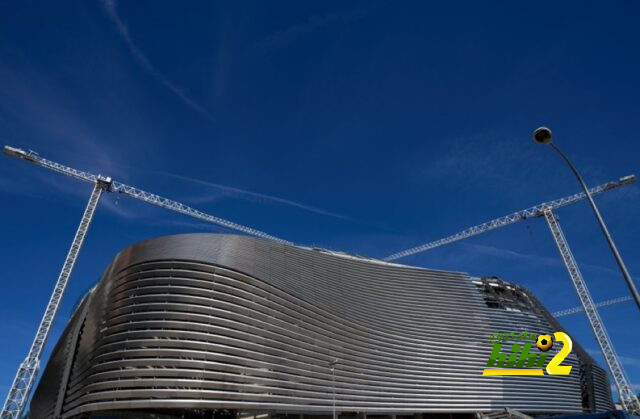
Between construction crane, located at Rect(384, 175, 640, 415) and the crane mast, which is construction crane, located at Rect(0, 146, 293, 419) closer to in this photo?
the crane mast

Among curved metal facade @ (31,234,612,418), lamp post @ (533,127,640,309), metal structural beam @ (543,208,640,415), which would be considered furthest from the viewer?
metal structural beam @ (543,208,640,415)

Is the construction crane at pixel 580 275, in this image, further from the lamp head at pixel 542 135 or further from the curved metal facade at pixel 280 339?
the lamp head at pixel 542 135

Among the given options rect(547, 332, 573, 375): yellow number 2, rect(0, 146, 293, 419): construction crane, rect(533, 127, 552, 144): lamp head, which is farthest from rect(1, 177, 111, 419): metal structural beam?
rect(547, 332, 573, 375): yellow number 2

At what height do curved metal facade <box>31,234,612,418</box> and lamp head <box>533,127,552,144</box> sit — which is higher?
curved metal facade <box>31,234,612,418</box>

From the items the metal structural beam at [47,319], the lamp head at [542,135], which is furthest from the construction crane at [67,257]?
the lamp head at [542,135]

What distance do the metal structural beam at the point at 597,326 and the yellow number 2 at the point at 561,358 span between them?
12.5 metres

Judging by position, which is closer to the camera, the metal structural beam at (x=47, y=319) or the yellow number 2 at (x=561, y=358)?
the metal structural beam at (x=47, y=319)

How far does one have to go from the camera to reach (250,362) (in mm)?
54219

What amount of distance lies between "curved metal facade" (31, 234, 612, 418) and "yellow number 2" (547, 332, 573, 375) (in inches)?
72.7

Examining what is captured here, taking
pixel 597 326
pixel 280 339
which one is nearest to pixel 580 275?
pixel 597 326

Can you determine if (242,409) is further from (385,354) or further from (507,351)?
(507,351)

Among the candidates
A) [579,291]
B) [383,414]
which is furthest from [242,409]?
[579,291]

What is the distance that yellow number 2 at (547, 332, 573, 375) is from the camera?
93250 mm

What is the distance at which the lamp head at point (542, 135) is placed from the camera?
14.6 metres
